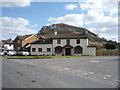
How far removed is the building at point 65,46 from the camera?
5084 centimetres

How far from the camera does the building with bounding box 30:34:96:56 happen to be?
50.8 m

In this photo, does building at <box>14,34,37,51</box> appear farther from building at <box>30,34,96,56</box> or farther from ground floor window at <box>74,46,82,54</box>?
ground floor window at <box>74,46,82,54</box>

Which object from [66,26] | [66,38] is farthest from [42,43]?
[66,26]

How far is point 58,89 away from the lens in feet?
25.1

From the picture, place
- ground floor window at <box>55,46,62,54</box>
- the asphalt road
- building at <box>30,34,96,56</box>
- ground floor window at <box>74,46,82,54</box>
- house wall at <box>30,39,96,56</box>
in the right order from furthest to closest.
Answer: ground floor window at <box>55,46,62,54</box>
ground floor window at <box>74,46,82,54</box>
building at <box>30,34,96,56</box>
house wall at <box>30,39,96,56</box>
the asphalt road

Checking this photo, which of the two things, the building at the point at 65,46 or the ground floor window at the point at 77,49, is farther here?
the ground floor window at the point at 77,49

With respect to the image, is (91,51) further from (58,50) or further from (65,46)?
(58,50)

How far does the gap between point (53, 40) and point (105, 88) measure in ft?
150

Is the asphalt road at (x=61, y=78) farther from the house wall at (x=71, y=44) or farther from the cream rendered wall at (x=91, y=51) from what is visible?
the house wall at (x=71, y=44)

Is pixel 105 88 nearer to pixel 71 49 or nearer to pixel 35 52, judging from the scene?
pixel 71 49

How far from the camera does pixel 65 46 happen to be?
2035 inches

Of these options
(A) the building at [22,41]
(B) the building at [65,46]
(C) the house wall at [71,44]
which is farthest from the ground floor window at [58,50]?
(A) the building at [22,41]

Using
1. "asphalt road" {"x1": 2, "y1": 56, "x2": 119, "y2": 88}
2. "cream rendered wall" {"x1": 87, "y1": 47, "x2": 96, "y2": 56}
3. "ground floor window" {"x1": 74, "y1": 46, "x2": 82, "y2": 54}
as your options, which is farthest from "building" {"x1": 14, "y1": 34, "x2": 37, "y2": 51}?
"asphalt road" {"x1": 2, "y1": 56, "x2": 119, "y2": 88}

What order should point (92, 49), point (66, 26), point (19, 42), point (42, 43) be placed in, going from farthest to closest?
1. point (66, 26)
2. point (19, 42)
3. point (42, 43)
4. point (92, 49)
